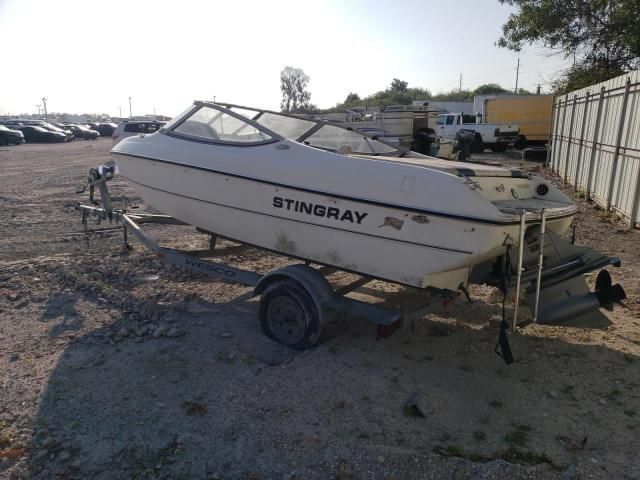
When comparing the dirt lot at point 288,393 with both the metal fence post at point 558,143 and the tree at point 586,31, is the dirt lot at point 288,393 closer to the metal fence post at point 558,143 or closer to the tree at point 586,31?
the metal fence post at point 558,143

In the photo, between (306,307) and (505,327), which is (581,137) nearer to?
(505,327)

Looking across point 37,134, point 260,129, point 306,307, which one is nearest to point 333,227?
point 306,307

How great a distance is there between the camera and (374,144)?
17.0 ft

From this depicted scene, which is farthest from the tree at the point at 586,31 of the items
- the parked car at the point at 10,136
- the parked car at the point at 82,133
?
the parked car at the point at 82,133

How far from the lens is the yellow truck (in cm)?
2428

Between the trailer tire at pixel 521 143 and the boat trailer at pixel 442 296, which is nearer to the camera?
the boat trailer at pixel 442 296

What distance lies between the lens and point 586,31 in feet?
58.9

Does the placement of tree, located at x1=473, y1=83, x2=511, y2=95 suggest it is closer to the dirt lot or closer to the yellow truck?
the yellow truck

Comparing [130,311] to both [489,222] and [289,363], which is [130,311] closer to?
[289,363]

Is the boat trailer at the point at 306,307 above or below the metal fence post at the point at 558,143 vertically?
below

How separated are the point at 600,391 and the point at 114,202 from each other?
9544 millimetres

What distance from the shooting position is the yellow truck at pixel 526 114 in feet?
79.7

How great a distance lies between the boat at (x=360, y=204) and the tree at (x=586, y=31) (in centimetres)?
1592

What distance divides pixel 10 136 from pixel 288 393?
33932mm
